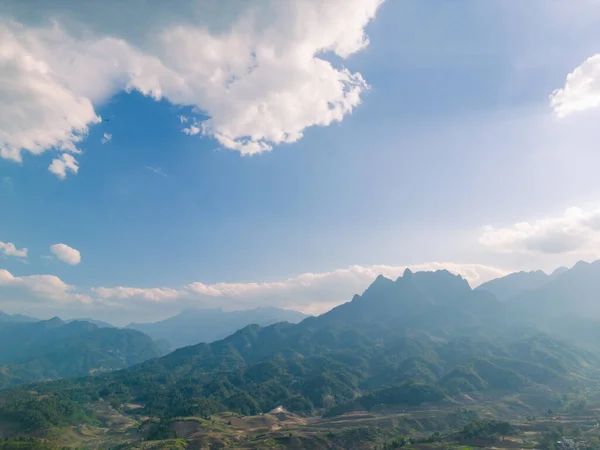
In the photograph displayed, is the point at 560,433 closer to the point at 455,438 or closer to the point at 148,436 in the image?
the point at 455,438

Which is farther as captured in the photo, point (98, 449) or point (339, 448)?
point (98, 449)

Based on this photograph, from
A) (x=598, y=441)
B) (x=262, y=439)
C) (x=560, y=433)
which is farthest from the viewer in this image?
(x=262, y=439)

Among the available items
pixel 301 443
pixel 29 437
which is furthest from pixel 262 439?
pixel 29 437

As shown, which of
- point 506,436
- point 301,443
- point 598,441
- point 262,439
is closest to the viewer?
point 598,441

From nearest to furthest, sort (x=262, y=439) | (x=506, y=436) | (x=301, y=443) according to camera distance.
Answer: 1. (x=506, y=436)
2. (x=301, y=443)
3. (x=262, y=439)

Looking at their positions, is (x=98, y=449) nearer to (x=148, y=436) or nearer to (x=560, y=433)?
(x=148, y=436)

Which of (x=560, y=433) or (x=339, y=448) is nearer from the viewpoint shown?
(x=560, y=433)

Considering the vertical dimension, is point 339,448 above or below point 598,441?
below

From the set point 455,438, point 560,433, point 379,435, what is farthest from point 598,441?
point 379,435

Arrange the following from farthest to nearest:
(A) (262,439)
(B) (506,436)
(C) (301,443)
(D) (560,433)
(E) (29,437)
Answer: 1. (E) (29,437)
2. (A) (262,439)
3. (C) (301,443)
4. (B) (506,436)
5. (D) (560,433)
